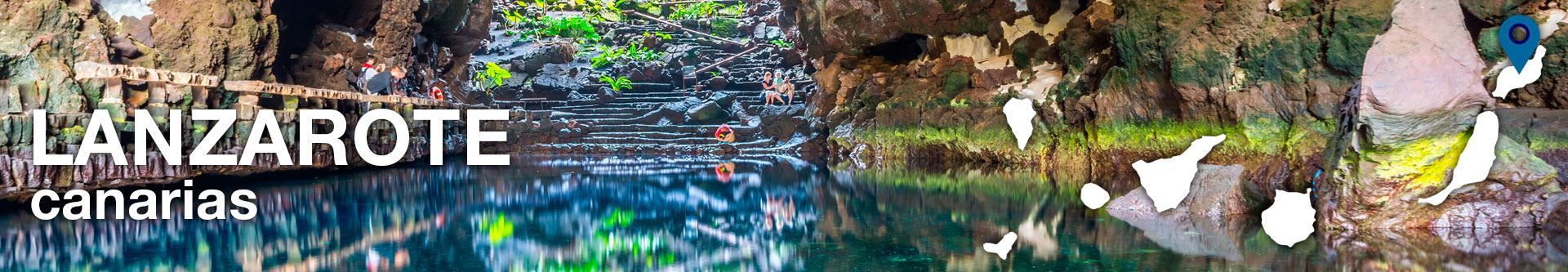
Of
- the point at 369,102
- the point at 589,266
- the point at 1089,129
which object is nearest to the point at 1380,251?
the point at 589,266

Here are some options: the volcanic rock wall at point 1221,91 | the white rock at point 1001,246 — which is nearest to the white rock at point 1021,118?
the volcanic rock wall at point 1221,91

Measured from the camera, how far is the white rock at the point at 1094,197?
8195 millimetres

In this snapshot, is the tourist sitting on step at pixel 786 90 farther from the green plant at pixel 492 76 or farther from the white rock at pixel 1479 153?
the white rock at pixel 1479 153

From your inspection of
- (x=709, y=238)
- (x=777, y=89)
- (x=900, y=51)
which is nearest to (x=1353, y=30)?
(x=709, y=238)

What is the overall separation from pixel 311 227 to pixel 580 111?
15.5 metres

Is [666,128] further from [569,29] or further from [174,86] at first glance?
[174,86]

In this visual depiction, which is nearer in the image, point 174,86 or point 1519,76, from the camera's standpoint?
point 1519,76

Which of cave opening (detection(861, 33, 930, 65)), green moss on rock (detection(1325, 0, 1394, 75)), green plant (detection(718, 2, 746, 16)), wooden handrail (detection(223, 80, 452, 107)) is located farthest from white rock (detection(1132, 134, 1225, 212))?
green plant (detection(718, 2, 746, 16))

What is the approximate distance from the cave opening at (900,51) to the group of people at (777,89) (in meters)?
3.35

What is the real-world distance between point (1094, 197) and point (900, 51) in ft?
38.8

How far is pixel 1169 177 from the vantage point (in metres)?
7.66

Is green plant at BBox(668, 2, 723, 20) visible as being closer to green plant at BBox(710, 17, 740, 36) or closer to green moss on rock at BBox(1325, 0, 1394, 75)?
green plant at BBox(710, 17, 740, 36)

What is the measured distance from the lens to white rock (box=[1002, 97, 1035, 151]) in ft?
46.2

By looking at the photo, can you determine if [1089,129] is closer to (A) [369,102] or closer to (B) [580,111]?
(A) [369,102]
